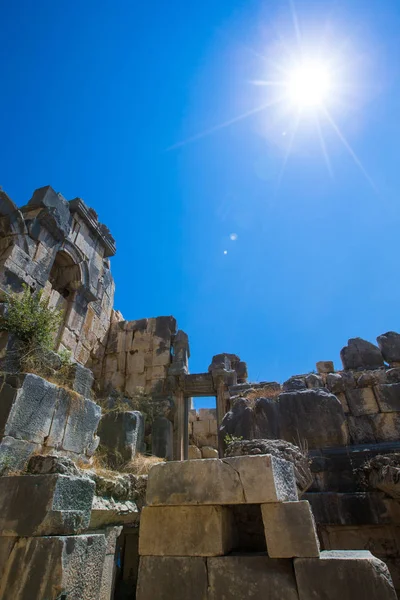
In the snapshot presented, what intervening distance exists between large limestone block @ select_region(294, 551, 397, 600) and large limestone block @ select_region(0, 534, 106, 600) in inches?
72.6

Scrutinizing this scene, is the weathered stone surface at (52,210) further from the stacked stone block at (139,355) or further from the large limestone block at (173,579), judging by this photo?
the large limestone block at (173,579)

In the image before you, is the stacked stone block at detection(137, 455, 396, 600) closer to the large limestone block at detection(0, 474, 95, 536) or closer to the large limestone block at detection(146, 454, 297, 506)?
the large limestone block at detection(146, 454, 297, 506)

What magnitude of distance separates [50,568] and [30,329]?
295 cm

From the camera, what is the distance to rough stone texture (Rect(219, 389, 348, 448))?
18.1 feet

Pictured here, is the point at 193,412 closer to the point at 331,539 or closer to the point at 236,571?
the point at 331,539

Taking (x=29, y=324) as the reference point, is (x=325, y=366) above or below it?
above

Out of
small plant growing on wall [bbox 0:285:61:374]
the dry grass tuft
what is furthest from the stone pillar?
small plant growing on wall [bbox 0:285:61:374]

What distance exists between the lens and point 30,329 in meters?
4.75

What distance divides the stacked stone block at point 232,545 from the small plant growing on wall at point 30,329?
2.54 m

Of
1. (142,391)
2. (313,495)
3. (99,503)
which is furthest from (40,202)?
(313,495)

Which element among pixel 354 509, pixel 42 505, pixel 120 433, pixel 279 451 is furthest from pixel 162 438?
pixel 42 505

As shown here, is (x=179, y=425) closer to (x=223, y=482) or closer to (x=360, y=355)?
(x=360, y=355)

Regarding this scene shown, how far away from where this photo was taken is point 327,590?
2062 millimetres

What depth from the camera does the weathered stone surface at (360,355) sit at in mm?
7861
